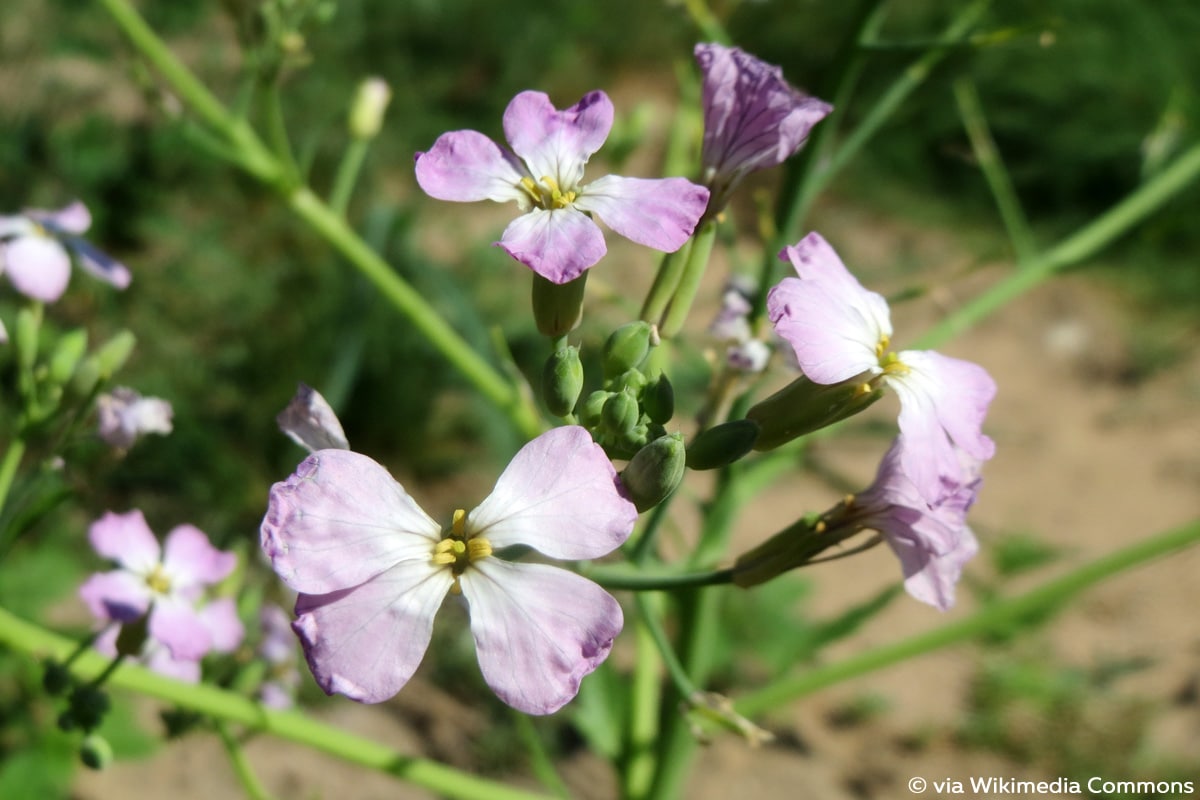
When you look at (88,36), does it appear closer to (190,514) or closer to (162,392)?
(162,392)

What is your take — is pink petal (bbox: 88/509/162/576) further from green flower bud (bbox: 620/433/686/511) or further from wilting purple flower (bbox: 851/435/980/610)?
wilting purple flower (bbox: 851/435/980/610)

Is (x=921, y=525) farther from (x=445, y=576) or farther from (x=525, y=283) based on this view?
(x=525, y=283)

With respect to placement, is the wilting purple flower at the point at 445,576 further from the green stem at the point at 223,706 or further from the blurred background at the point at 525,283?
the blurred background at the point at 525,283

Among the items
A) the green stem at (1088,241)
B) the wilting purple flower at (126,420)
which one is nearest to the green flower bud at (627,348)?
the wilting purple flower at (126,420)

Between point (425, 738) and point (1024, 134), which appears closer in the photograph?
point (425, 738)

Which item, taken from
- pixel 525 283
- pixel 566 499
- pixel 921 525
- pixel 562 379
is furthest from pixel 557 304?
pixel 525 283

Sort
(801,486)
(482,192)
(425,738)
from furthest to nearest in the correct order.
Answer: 1. (801,486)
2. (425,738)
3. (482,192)

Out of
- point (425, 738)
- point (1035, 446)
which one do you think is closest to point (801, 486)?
point (1035, 446)
